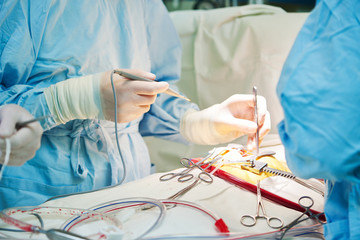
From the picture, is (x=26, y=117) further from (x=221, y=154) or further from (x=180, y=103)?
(x=180, y=103)

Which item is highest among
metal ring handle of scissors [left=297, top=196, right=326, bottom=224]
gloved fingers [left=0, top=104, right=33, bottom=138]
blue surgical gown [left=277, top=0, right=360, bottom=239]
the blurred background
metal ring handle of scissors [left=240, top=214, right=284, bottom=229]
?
blue surgical gown [left=277, top=0, right=360, bottom=239]

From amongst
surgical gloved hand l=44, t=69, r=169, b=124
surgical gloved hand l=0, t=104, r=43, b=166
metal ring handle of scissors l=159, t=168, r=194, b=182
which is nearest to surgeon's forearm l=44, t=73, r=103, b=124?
surgical gloved hand l=44, t=69, r=169, b=124

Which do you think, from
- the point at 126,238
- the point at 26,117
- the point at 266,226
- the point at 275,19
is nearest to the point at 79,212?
the point at 126,238

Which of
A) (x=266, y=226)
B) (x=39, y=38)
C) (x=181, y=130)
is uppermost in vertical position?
(x=39, y=38)

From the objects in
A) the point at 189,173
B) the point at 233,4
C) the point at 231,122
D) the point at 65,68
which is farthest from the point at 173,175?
the point at 233,4

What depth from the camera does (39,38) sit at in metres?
1.11

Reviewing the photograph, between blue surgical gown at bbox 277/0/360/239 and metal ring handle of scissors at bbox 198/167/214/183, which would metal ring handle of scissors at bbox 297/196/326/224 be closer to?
blue surgical gown at bbox 277/0/360/239

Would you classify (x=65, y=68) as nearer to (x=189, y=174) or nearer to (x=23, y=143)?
(x=23, y=143)

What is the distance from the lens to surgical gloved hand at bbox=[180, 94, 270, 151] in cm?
123

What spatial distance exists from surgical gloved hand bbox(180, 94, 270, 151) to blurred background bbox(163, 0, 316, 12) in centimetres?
98

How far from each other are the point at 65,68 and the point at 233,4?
2.18 metres

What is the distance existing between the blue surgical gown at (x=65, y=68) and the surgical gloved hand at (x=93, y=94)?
5 centimetres

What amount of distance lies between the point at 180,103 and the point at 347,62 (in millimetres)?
1118

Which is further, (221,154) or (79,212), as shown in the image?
(221,154)
